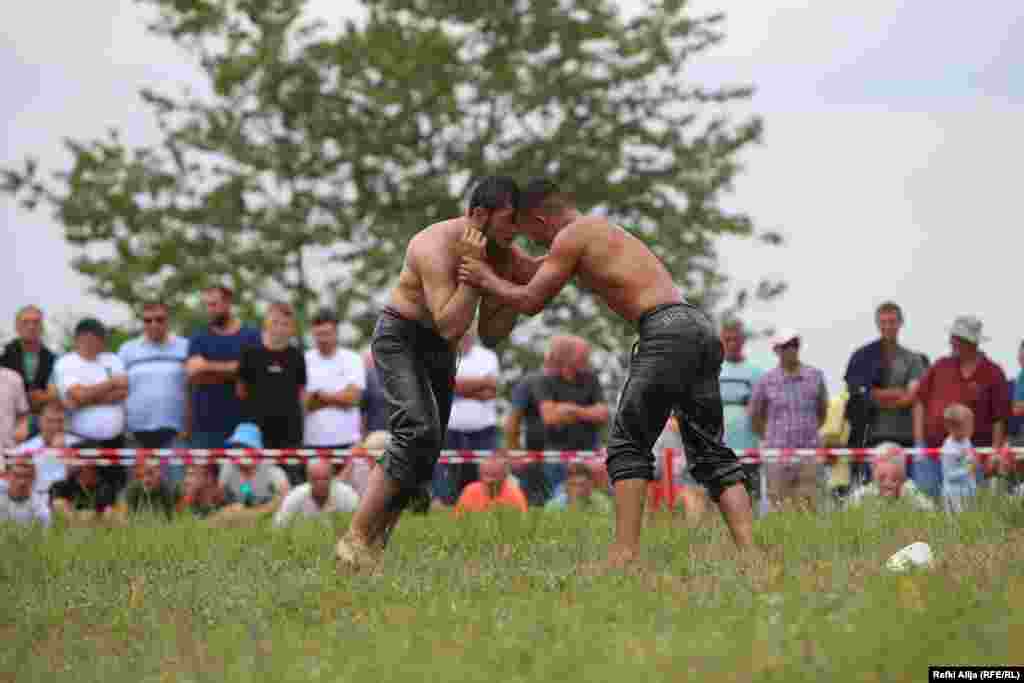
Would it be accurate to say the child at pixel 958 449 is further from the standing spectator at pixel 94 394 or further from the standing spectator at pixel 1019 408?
the standing spectator at pixel 94 394

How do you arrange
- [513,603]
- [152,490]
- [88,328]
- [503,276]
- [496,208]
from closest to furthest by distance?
[513,603], [496,208], [503,276], [152,490], [88,328]

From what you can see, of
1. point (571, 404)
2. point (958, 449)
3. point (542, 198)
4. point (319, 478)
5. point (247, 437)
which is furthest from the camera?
point (571, 404)

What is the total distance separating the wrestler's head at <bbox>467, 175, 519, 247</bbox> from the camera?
29.6ft

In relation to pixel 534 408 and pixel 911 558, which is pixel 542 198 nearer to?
pixel 911 558

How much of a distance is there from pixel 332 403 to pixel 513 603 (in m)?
7.07

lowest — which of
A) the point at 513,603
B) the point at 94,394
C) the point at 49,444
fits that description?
the point at 513,603

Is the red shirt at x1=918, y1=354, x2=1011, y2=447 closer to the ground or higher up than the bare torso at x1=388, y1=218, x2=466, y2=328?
closer to the ground

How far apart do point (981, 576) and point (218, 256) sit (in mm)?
20755

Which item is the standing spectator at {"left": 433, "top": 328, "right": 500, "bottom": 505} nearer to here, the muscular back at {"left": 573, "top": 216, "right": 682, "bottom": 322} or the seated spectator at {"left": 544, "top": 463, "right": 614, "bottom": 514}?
the seated spectator at {"left": 544, "top": 463, "right": 614, "bottom": 514}

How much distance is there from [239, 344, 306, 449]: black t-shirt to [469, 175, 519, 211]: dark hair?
5.36 metres

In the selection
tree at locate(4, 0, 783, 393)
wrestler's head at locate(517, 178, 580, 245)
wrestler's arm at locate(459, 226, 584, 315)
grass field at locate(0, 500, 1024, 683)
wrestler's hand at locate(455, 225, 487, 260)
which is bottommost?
grass field at locate(0, 500, 1024, 683)

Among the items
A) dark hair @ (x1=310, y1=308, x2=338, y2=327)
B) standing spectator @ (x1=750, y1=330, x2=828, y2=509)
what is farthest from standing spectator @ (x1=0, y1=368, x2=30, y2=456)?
standing spectator @ (x1=750, y1=330, x2=828, y2=509)

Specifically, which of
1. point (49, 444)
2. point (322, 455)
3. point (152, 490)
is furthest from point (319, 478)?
point (49, 444)

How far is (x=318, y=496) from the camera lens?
42.3 ft
